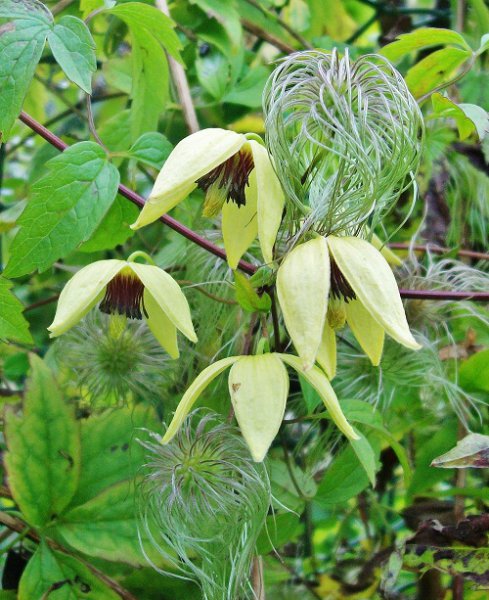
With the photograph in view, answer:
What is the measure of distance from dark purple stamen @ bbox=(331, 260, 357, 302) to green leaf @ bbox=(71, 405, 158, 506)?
0.29m

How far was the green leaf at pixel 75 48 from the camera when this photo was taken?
0.67m

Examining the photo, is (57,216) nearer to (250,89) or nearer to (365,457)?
(365,457)

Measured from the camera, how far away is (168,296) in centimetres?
64

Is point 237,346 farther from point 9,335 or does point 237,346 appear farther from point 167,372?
point 9,335

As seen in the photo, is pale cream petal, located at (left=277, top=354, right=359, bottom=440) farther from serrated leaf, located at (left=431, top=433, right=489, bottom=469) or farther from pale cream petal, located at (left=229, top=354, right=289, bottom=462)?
serrated leaf, located at (left=431, top=433, right=489, bottom=469)

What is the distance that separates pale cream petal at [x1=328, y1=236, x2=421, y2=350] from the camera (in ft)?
1.78

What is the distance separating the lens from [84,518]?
0.79 metres

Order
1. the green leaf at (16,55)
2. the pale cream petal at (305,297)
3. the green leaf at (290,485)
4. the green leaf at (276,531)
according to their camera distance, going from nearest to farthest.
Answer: the pale cream petal at (305,297), the green leaf at (16,55), the green leaf at (276,531), the green leaf at (290,485)

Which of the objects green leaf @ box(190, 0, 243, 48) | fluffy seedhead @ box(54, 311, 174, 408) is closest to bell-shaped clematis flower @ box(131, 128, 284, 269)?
fluffy seedhead @ box(54, 311, 174, 408)

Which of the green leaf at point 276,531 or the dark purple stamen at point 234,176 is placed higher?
the dark purple stamen at point 234,176

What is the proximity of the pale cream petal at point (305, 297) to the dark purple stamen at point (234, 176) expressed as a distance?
0.37 ft

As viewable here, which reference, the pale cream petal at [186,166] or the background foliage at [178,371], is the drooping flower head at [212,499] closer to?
the background foliage at [178,371]

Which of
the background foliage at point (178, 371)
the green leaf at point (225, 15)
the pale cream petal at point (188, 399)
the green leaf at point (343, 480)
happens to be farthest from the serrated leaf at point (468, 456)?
the green leaf at point (225, 15)

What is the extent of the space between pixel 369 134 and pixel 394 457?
2.19 ft
